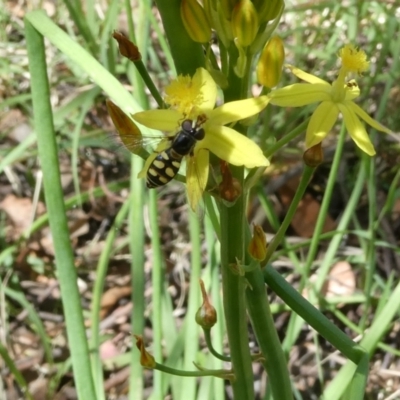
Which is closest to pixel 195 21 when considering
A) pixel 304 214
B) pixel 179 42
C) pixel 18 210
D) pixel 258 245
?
pixel 179 42

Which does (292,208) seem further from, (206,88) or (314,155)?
(206,88)

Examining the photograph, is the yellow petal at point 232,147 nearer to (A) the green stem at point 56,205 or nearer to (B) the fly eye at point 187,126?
(B) the fly eye at point 187,126

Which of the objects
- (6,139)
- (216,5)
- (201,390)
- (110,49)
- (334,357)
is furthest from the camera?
(6,139)

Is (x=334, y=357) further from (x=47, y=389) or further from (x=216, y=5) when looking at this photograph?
(x=216, y=5)

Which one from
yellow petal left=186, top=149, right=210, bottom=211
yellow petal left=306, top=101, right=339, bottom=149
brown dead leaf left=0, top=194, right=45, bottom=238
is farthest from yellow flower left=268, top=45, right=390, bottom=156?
brown dead leaf left=0, top=194, right=45, bottom=238

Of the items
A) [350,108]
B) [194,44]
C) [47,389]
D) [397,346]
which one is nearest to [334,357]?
[397,346]

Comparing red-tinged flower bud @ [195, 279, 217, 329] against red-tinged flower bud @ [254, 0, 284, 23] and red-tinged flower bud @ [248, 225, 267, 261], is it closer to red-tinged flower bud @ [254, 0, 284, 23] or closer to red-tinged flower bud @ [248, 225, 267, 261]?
red-tinged flower bud @ [248, 225, 267, 261]

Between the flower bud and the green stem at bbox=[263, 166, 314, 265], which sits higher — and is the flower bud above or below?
above
